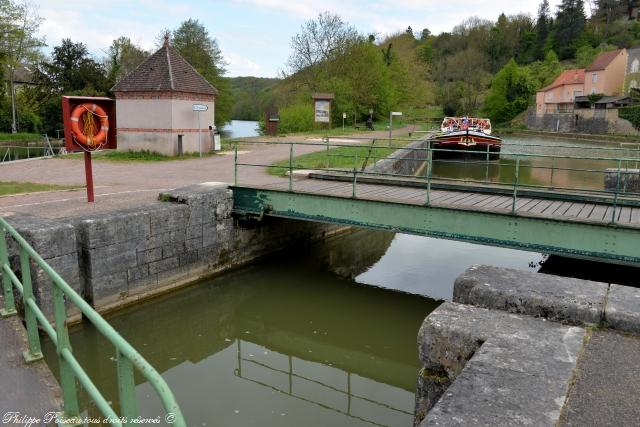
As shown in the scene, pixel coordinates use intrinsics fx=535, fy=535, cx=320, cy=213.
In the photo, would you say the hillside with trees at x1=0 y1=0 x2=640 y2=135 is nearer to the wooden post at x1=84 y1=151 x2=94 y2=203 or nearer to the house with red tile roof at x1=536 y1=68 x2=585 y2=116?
the house with red tile roof at x1=536 y1=68 x2=585 y2=116

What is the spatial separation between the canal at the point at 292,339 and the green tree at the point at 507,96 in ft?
235

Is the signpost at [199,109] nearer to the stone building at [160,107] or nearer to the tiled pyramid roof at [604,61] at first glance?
the stone building at [160,107]

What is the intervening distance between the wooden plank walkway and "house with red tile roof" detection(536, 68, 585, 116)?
73.3 meters

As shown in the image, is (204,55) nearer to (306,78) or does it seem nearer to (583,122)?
(306,78)

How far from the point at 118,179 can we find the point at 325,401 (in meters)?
10.3

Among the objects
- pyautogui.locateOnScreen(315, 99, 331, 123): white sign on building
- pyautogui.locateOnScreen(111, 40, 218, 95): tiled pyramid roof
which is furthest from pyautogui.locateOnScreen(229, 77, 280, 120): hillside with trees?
pyautogui.locateOnScreen(111, 40, 218, 95): tiled pyramid roof

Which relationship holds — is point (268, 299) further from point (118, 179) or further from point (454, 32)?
point (454, 32)

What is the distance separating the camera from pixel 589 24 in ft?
371

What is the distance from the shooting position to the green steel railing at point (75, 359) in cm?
181

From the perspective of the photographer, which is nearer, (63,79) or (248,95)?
(63,79)

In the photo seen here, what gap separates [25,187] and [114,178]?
2.51 m

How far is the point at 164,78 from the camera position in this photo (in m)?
19.9

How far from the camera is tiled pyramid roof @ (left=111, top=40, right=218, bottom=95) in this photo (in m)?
19.8

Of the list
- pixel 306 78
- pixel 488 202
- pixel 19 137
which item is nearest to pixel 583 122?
pixel 306 78
